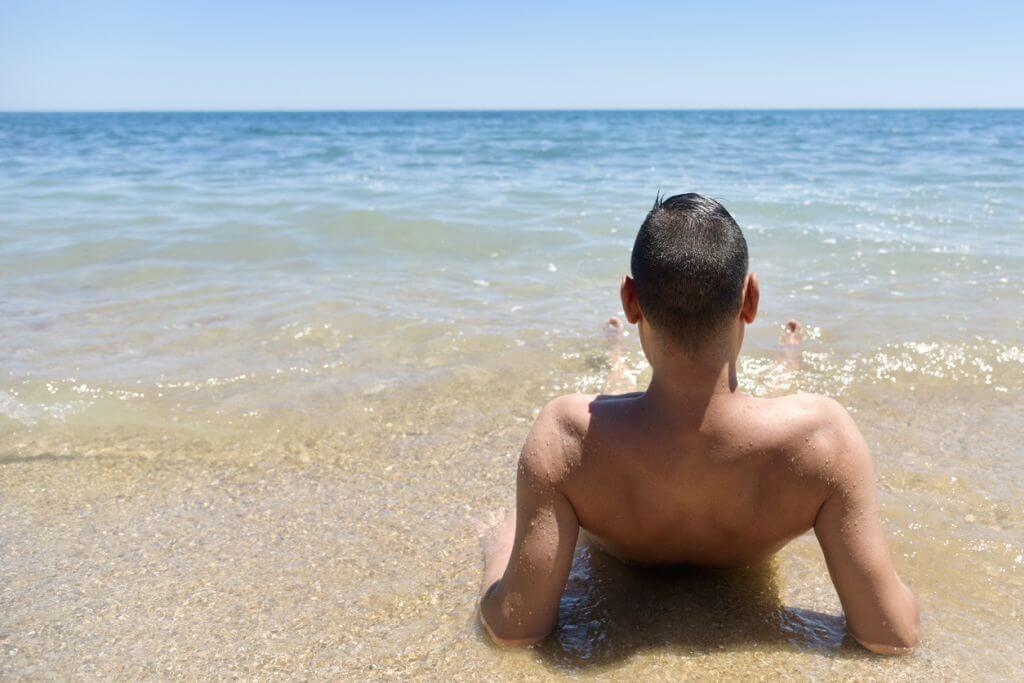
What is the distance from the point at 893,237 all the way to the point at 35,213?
970 centimetres

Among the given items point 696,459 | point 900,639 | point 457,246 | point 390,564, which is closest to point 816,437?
point 696,459

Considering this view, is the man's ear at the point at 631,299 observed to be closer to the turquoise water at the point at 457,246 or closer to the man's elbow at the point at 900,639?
the man's elbow at the point at 900,639

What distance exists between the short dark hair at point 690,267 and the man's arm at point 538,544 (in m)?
0.39

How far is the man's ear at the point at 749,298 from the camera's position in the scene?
1894 mm

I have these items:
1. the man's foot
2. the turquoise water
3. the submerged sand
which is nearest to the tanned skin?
the submerged sand

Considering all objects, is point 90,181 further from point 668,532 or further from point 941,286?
point 668,532

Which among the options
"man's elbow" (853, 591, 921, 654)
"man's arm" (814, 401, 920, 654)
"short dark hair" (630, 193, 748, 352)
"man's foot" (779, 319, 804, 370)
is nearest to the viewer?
"short dark hair" (630, 193, 748, 352)

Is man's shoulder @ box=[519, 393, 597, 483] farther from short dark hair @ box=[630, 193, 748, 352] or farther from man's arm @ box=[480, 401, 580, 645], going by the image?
short dark hair @ box=[630, 193, 748, 352]

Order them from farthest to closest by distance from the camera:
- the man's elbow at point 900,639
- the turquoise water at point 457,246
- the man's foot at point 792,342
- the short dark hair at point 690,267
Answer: the turquoise water at point 457,246 → the man's foot at point 792,342 → the man's elbow at point 900,639 → the short dark hair at point 690,267

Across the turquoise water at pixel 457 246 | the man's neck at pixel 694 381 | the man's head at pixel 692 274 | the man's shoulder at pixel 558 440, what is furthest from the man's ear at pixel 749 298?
the turquoise water at pixel 457 246

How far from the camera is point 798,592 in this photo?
2.39m

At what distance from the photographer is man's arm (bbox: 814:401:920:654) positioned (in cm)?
193

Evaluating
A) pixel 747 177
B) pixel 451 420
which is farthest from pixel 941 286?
pixel 747 177

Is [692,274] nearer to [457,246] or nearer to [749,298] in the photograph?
[749,298]
